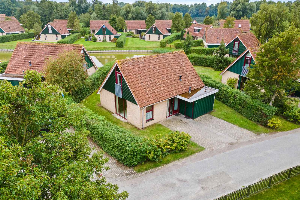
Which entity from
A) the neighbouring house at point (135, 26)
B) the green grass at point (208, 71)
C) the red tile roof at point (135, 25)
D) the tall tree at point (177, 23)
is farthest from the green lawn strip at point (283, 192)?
the red tile roof at point (135, 25)

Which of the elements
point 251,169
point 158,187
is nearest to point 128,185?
point 158,187

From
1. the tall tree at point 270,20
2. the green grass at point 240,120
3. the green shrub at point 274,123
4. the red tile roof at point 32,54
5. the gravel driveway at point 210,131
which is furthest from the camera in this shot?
the tall tree at point 270,20

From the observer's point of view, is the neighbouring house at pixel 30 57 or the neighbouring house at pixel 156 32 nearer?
the neighbouring house at pixel 30 57

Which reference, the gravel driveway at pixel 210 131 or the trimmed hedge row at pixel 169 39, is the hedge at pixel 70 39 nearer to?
the trimmed hedge row at pixel 169 39

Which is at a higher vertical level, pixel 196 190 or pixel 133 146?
pixel 133 146

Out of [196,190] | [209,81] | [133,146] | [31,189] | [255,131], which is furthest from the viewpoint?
[209,81]

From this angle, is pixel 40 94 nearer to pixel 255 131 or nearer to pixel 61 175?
pixel 61 175

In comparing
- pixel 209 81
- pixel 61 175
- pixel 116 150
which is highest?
pixel 61 175
